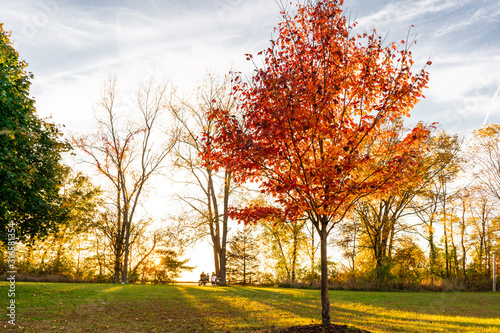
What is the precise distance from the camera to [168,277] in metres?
32.3

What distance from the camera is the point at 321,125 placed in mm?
7129

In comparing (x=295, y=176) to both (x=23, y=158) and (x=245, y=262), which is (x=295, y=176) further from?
(x=245, y=262)

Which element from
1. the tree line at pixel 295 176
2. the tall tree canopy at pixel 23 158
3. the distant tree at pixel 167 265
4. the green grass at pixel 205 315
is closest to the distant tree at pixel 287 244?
the tree line at pixel 295 176

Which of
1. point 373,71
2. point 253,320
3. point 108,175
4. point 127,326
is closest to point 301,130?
point 373,71

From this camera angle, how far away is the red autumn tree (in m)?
7.05

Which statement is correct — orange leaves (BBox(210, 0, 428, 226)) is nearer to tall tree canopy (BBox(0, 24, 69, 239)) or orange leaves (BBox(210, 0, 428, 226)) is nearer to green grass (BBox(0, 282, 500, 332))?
green grass (BBox(0, 282, 500, 332))

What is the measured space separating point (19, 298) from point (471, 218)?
32.4m

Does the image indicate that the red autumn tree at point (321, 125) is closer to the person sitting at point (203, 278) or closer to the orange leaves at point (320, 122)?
the orange leaves at point (320, 122)

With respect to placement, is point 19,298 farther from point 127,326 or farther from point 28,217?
point 127,326

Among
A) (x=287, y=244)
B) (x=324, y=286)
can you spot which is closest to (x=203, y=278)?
(x=287, y=244)

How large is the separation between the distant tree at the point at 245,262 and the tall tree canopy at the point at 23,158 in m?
18.6

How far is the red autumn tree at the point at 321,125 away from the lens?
705cm

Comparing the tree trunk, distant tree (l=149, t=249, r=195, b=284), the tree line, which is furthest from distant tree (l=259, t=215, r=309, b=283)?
the tree trunk

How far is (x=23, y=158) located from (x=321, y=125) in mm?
11135
